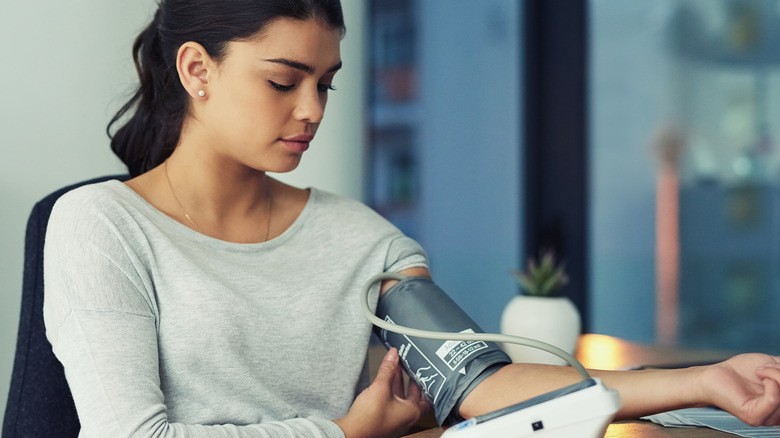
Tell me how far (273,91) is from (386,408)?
1.58 ft

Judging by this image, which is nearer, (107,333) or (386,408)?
(107,333)

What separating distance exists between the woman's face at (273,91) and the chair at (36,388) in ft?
1.31

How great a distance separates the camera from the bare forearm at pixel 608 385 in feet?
3.16

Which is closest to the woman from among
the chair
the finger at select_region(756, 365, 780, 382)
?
the finger at select_region(756, 365, 780, 382)

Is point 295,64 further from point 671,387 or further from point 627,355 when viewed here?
point 627,355

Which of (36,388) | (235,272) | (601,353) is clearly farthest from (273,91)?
(601,353)

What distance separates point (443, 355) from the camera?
112 cm

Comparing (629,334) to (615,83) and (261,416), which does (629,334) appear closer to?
(615,83)

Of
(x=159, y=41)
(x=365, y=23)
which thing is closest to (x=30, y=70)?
(x=159, y=41)

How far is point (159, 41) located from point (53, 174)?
0.61 meters

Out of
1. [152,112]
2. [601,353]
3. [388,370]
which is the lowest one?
[601,353]

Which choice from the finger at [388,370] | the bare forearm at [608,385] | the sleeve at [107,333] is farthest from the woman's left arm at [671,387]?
the sleeve at [107,333]

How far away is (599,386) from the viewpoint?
75 cm

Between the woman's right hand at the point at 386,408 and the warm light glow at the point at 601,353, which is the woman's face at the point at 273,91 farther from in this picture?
the warm light glow at the point at 601,353
